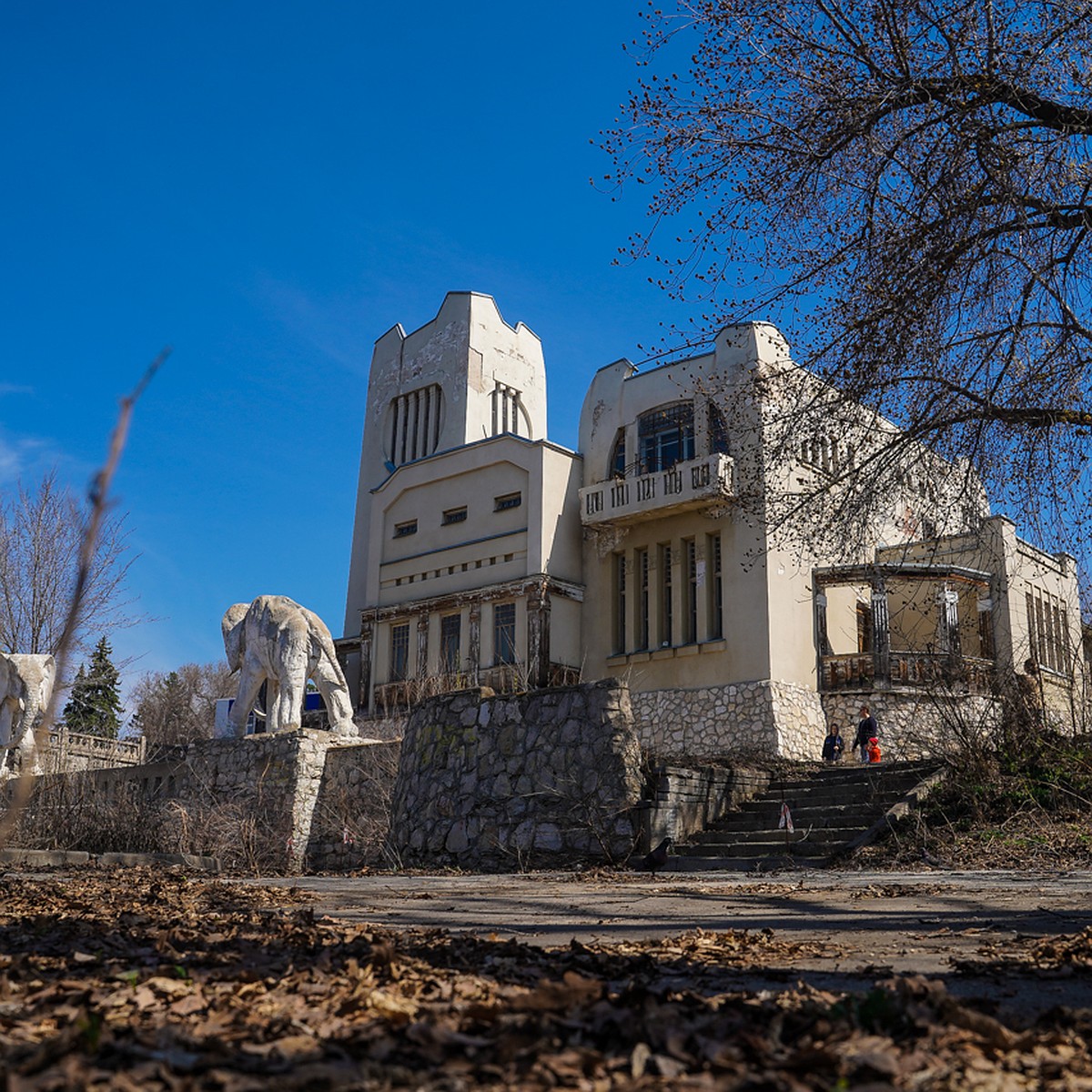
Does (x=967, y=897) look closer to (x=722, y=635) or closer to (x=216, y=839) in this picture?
(x=216, y=839)

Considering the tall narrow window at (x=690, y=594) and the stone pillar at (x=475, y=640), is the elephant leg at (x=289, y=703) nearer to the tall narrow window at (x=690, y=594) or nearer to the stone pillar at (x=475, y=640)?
the stone pillar at (x=475, y=640)

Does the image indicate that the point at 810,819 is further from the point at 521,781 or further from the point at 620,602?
the point at 620,602

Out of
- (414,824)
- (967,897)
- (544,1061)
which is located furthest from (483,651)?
(544,1061)

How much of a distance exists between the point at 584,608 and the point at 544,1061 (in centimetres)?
2863

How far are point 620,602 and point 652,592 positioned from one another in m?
1.20

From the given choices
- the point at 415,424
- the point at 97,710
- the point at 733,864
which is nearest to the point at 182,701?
the point at 97,710

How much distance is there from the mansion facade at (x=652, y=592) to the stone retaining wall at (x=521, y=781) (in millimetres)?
10443

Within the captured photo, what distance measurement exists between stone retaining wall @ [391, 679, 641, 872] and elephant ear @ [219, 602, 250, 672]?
5824mm

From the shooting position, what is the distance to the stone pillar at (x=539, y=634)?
96.7ft

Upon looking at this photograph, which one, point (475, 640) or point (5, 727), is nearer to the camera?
point (5, 727)

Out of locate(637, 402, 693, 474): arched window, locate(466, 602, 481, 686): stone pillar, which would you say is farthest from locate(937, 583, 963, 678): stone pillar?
locate(466, 602, 481, 686): stone pillar

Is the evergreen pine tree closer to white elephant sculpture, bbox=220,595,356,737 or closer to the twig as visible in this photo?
white elephant sculpture, bbox=220,595,356,737

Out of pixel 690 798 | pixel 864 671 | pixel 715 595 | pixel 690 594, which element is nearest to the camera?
pixel 690 798

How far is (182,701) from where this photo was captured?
58.2 metres
